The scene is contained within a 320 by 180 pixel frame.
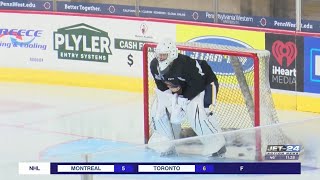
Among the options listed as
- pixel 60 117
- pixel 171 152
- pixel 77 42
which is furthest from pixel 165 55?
pixel 171 152

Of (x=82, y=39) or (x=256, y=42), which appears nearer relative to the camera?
(x=256, y=42)

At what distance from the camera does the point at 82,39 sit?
10.4 m

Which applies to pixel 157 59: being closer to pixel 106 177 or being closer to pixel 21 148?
pixel 21 148

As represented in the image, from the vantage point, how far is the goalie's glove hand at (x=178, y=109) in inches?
292

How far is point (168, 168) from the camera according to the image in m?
3.44

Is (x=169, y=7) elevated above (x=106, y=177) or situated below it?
above

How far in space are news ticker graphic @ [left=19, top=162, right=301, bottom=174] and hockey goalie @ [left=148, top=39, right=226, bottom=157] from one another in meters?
3.74

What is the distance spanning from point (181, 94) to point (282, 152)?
4.01m

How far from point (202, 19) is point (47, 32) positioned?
180cm

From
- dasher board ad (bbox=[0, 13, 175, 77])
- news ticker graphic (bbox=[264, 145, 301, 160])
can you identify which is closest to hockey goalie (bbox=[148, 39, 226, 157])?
dasher board ad (bbox=[0, 13, 175, 77])

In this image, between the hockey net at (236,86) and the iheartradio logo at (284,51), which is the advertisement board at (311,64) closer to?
the iheartradio logo at (284,51)

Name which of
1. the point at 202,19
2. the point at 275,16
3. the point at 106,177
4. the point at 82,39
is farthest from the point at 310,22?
the point at 106,177

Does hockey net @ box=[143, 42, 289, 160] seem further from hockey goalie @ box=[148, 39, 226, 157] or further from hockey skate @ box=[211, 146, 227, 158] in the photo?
hockey skate @ box=[211, 146, 227, 158]

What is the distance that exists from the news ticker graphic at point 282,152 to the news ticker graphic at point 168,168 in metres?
0.03
